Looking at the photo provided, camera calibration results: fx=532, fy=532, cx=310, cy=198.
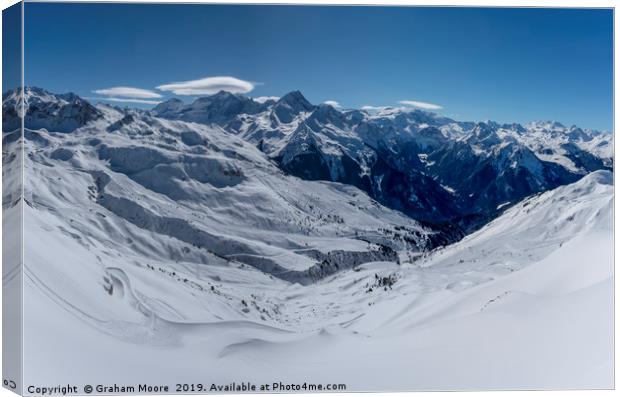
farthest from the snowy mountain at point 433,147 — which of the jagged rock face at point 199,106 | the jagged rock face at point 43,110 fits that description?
the jagged rock face at point 43,110

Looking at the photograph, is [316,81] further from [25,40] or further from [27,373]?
[27,373]

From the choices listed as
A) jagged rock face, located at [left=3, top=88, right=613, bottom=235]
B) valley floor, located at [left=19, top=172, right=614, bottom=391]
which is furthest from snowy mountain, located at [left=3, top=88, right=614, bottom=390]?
jagged rock face, located at [left=3, top=88, right=613, bottom=235]

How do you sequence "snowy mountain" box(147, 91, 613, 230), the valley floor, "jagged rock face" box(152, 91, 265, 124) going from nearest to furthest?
the valley floor, "jagged rock face" box(152, 91, 265, 124), "snowy mountain" box(147, 91, 613, 230)

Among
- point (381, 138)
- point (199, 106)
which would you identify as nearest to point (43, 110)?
point (199, 106)

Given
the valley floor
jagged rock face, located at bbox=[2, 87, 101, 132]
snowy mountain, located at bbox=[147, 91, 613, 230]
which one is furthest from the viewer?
snowy mountain, located at bbox=[147, 91, 613, 230]

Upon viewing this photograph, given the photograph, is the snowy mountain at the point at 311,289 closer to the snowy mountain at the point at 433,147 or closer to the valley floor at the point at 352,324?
the valley floor at the point at 352,324

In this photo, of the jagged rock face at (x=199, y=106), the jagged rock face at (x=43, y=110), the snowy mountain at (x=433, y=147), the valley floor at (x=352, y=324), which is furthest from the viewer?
the snowy mountain at (x=433, y=147)

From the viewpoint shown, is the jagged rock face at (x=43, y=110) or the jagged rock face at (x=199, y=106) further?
the jagged rock face at (x=199, y=106)

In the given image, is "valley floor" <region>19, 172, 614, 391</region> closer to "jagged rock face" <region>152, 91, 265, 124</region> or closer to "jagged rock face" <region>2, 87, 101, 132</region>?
→ "jagged rock face" <region>2, 87, 101, 132</region>
